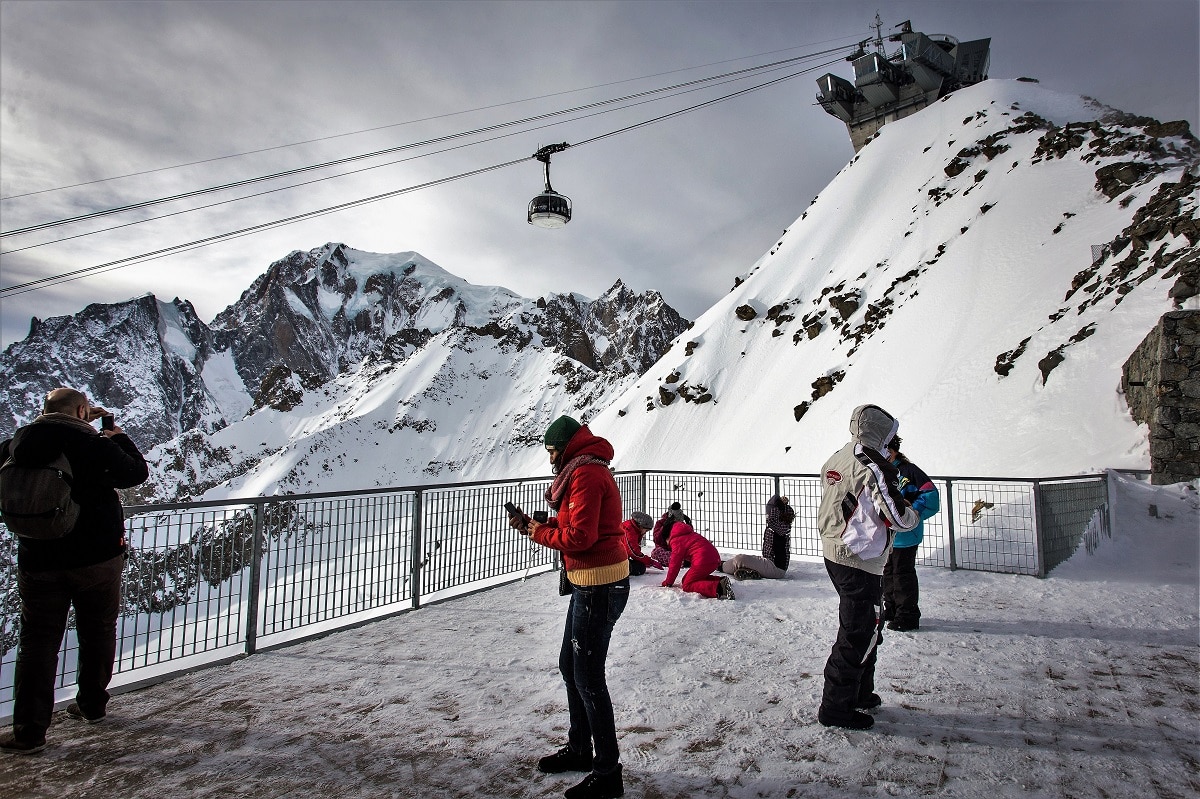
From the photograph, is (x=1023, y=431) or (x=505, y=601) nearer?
(x=505, y=601)

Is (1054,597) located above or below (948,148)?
below

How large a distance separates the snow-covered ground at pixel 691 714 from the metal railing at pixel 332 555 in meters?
Answer: 0.40

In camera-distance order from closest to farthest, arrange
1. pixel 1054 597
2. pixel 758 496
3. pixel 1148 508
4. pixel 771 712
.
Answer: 1. pixel 771 712
2. pixel 1054 597
3. pixel 1148 508
4. pixel 758 496

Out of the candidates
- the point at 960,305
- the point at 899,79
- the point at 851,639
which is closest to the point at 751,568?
the point at 851,639

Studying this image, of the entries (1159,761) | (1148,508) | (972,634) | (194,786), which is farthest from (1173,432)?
(194,786)

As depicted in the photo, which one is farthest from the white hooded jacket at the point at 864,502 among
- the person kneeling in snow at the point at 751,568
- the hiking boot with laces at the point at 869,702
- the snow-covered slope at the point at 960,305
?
→ the snow-covered slope at the point at 960,305

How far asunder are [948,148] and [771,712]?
44939 mm

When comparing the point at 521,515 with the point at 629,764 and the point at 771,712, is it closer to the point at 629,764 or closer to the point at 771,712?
the point at 629,764

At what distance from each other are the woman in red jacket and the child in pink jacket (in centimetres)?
393

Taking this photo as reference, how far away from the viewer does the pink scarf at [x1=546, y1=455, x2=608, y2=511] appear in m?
2.81

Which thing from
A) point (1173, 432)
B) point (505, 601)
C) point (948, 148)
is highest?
point (948, 148)

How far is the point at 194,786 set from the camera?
295 cm

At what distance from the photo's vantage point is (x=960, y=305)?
76.1 feet

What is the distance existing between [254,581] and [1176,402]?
1416 cm
